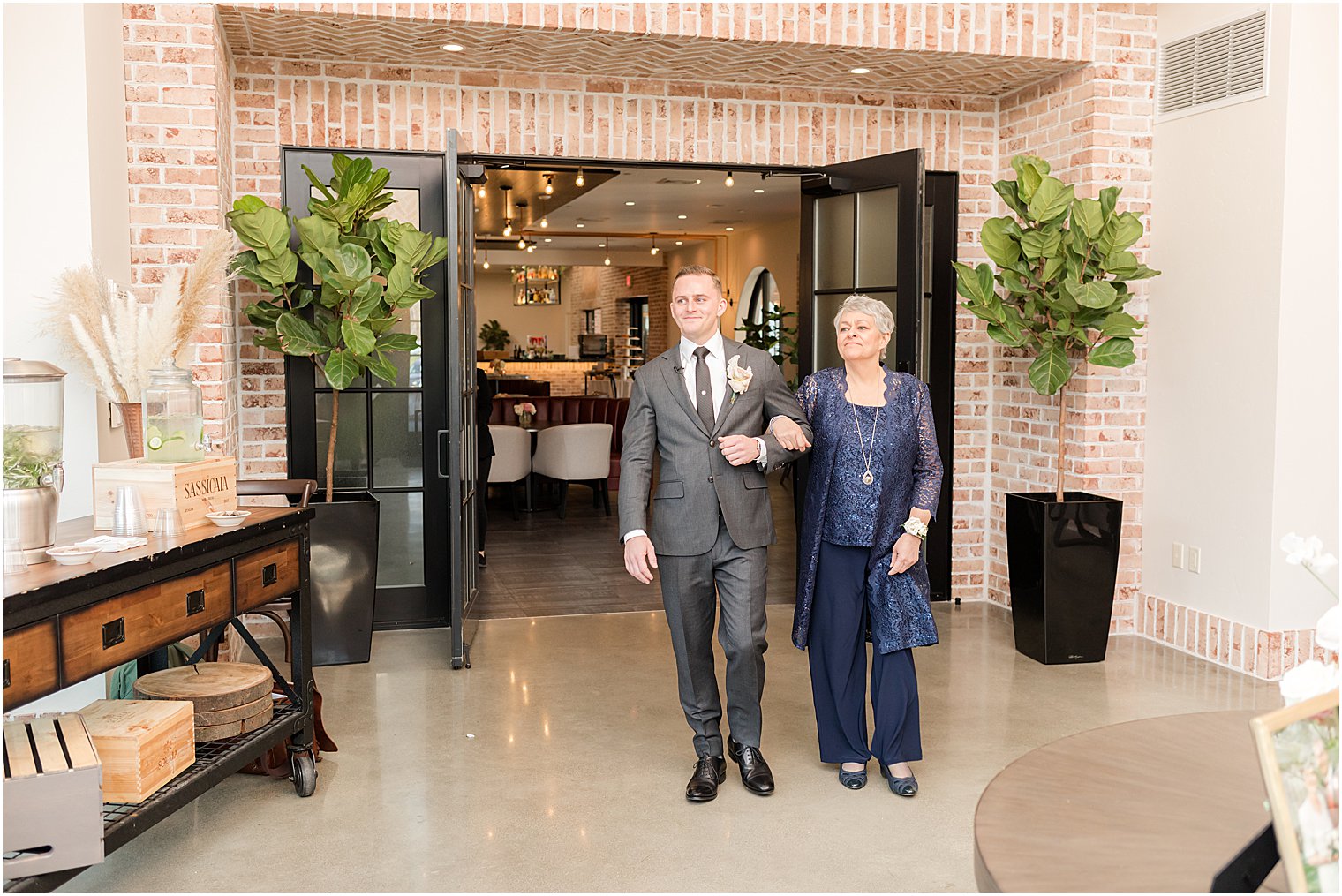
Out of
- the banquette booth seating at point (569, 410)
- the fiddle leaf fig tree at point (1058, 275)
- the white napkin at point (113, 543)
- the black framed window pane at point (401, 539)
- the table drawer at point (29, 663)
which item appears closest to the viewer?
the table drawer at point (29, 663)

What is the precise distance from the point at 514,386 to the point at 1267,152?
10.5 m

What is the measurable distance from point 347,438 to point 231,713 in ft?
8.28

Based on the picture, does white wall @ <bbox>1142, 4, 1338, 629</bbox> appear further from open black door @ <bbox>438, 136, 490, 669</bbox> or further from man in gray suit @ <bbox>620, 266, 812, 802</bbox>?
open black door @ <bbox>438, 136, 490, 669</bbox>

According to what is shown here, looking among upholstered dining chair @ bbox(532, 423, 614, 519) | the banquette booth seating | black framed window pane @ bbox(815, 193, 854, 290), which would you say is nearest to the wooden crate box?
black framed window pane @ bbox(815, 193, 854, 290)

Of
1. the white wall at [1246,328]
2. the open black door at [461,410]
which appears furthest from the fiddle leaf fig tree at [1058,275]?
the open black door at [461,410]

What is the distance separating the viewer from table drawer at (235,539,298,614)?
3.44 metres

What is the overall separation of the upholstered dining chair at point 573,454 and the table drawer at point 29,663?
744cm

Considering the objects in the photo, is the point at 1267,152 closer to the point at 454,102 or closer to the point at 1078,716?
the point at 1078,716

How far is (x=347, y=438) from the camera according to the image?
5.84 m

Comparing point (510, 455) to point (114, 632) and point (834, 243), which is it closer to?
point (834, 243)

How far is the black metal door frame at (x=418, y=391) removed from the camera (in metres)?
5.74

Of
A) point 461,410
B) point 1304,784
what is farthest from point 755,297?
point 1304,784

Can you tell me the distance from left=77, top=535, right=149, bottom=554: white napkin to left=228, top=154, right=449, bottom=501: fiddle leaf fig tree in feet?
6.65

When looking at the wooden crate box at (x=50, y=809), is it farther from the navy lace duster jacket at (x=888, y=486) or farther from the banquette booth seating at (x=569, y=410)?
the banquette booth seating at (x=569, y=410)
